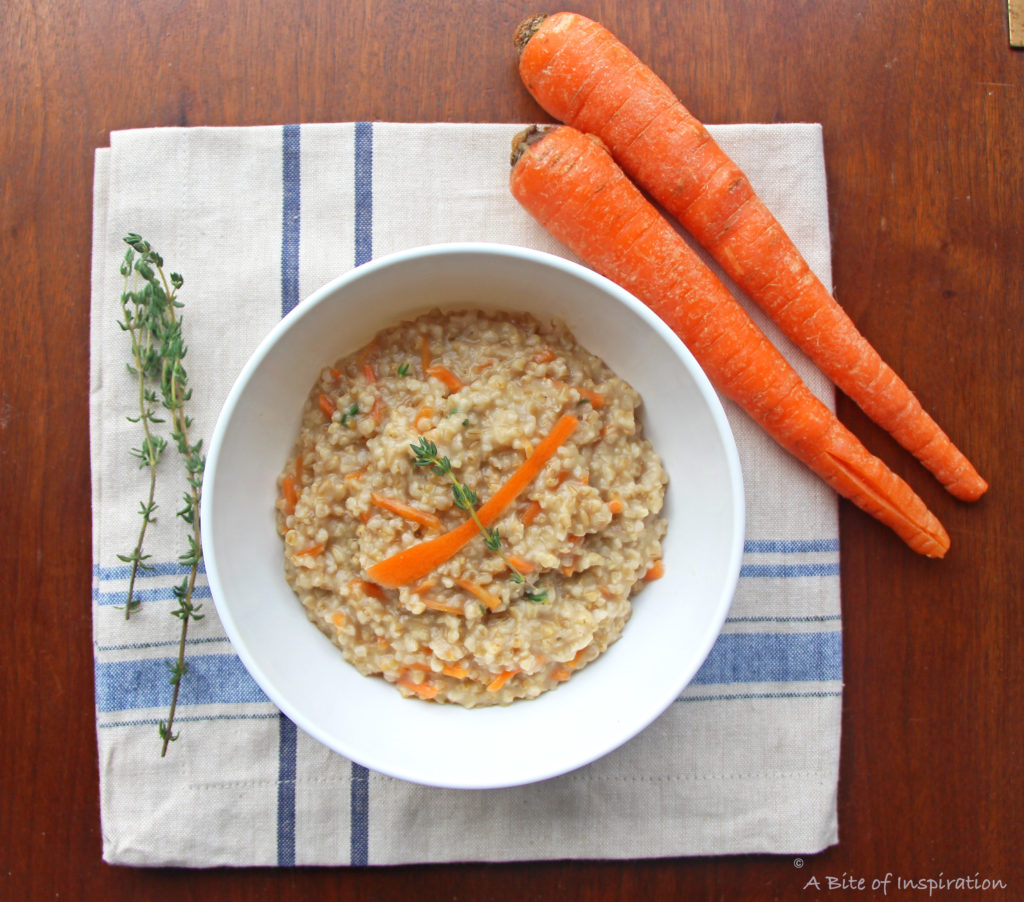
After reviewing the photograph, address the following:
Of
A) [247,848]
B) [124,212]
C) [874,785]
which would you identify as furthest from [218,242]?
[874,785]

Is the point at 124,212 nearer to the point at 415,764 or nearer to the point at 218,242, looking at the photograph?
the point at 218,242

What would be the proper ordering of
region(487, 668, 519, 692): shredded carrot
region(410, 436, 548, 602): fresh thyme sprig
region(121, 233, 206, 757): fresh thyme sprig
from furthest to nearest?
region(121, 233, 206, 757): fresh thyme sprig, region(487, 668, 519, 692): shredded carrot, region(410, 436, 548, 602): fresh thyme sprig

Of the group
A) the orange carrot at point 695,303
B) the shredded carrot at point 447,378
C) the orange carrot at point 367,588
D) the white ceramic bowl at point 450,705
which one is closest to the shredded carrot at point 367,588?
the orange carrot at point 367,588

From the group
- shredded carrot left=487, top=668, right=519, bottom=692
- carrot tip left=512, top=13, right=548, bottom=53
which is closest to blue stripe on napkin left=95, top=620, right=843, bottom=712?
shredded carrot left=487, top=668, right=519, bottom=692

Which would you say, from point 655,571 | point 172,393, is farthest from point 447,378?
point 172,393

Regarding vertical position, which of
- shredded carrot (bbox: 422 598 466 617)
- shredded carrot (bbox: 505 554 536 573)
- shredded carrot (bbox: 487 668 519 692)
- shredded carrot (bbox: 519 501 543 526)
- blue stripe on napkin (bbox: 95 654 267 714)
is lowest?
blue stripe on napkin (bbox: 95 654 267 714)

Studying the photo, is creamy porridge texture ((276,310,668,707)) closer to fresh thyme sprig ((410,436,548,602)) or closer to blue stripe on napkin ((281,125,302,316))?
fresh thyme sprig ((410,436,548,602))

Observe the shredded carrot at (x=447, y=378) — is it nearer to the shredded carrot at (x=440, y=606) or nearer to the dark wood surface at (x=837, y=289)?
the shredded carrot at (x=440, y=606)
